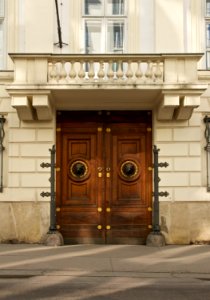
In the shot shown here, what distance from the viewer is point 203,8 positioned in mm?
13219

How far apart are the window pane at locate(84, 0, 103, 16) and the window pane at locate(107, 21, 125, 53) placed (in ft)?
1.43

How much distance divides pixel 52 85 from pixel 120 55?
1.75 metres

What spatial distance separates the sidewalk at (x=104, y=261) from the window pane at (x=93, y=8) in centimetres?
601

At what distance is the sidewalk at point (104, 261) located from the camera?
8.72 meters

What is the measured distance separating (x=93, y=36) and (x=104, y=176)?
12.1 feet

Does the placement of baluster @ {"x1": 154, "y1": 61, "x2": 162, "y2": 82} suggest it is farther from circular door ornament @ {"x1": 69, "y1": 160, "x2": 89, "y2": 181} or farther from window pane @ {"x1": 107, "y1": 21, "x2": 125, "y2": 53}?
circular door ornament @ {"x1": 69, "y1": 160, "x2": 89, "y2": 181}

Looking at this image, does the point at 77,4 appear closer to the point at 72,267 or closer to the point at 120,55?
the point at 120,55

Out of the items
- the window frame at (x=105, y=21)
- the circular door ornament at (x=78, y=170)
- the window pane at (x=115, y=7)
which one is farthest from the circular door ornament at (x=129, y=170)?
the window pane at (x=115, y=7)

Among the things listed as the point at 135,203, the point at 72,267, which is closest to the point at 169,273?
the point at 72,267

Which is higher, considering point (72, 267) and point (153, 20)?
point (153, 20)

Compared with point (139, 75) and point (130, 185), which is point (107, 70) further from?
point (130, 185)

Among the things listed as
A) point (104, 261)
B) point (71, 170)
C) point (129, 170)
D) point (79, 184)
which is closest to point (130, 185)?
point (129, 170)

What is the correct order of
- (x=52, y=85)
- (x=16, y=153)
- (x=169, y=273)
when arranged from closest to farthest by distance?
(x=169, y=273) < (x=52, y=85) < (x=16, y=153)

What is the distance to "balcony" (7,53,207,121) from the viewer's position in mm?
11695
